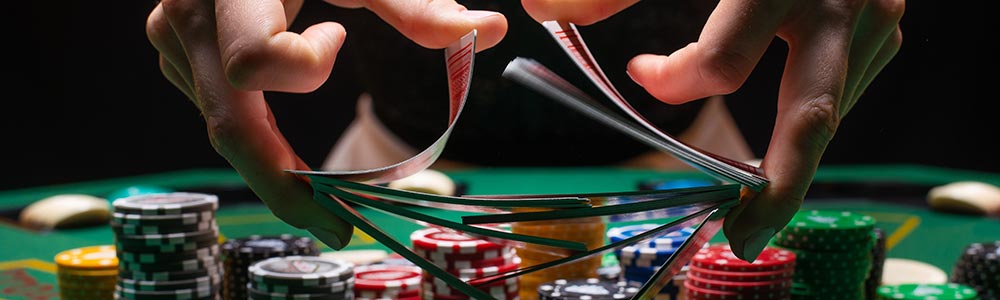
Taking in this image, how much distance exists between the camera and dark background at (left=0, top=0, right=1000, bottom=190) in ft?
19.7

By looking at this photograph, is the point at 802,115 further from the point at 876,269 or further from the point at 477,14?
the point at 876,269

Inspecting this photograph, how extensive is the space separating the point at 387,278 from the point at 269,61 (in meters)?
1.52

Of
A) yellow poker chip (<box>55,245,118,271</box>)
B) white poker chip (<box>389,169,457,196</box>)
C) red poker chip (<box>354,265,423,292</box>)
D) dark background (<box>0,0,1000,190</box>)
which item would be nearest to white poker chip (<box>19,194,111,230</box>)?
dark background (<box>0,0,1000,190</box>)

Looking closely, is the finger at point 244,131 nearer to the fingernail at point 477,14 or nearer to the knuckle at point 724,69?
the fingernail at point 477,14

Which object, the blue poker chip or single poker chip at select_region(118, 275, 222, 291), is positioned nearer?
the blue poker chip

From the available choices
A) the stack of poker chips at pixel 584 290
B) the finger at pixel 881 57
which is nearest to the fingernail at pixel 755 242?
the finger at pixel 881 57

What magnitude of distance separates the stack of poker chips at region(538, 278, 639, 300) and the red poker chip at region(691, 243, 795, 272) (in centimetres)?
19

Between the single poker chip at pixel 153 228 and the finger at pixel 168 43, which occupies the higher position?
the finger at pixel 168 43

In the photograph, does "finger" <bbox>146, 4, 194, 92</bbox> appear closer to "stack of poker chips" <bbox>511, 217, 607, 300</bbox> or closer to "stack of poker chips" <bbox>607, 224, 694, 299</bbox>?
"stack of poker chips" <bbox>511, 217, 607, 300</bbox>

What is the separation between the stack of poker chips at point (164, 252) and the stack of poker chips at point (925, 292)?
1.77m

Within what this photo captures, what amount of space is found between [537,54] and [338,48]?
0.24m

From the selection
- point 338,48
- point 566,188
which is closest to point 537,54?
point 338,48

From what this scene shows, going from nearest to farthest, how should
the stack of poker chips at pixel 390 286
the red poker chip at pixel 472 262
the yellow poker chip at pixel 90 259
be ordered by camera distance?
the red poker chip at pixel 472 262 → the stack of poker chips at pixel 390 286 → the yellow poker chip at pixel 90 259

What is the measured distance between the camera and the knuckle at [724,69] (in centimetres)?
112
